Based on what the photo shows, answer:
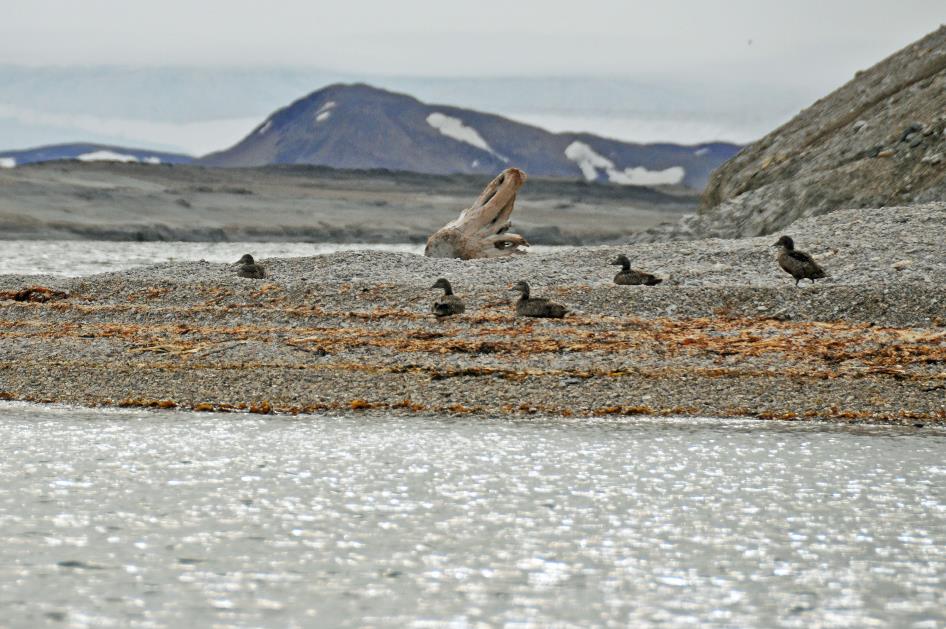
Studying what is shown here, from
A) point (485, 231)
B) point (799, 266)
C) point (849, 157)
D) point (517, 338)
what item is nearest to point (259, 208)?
point (485, 231)

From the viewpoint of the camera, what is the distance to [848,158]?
1465 inches

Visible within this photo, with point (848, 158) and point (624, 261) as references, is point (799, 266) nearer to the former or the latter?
point (624, 261)

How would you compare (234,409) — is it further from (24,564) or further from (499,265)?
(499,265)

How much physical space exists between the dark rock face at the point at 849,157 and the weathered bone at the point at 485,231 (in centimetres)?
606

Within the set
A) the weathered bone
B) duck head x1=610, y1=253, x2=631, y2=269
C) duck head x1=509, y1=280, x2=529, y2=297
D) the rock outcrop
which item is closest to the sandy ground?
the weathered bone

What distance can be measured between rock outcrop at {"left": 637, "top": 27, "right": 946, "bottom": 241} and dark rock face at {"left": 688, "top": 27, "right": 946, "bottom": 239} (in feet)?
0.12

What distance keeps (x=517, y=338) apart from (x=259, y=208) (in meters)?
97.0

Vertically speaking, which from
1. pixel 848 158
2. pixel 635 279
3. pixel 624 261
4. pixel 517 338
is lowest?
pixel 517 338

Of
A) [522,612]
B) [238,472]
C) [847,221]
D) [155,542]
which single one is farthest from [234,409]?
[847,221]

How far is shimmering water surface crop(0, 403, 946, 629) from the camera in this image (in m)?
Answer: 7.86

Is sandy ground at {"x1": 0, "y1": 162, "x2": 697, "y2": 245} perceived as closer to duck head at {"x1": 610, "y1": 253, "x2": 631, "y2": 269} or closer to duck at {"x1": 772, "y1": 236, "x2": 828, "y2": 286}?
duck head at {"x1": 610, "y1": 253, "x2": 631, "y2": 269}

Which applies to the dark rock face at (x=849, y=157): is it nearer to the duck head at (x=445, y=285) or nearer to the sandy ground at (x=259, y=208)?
the duck head at (x=445, y=285)

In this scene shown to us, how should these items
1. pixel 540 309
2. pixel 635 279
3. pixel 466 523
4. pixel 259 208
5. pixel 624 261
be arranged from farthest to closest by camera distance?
pixel 259 208, pixel 624 261, pixel 635 279, pixel 540 309, pixel 466 523

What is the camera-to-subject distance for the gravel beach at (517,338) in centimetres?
1509
